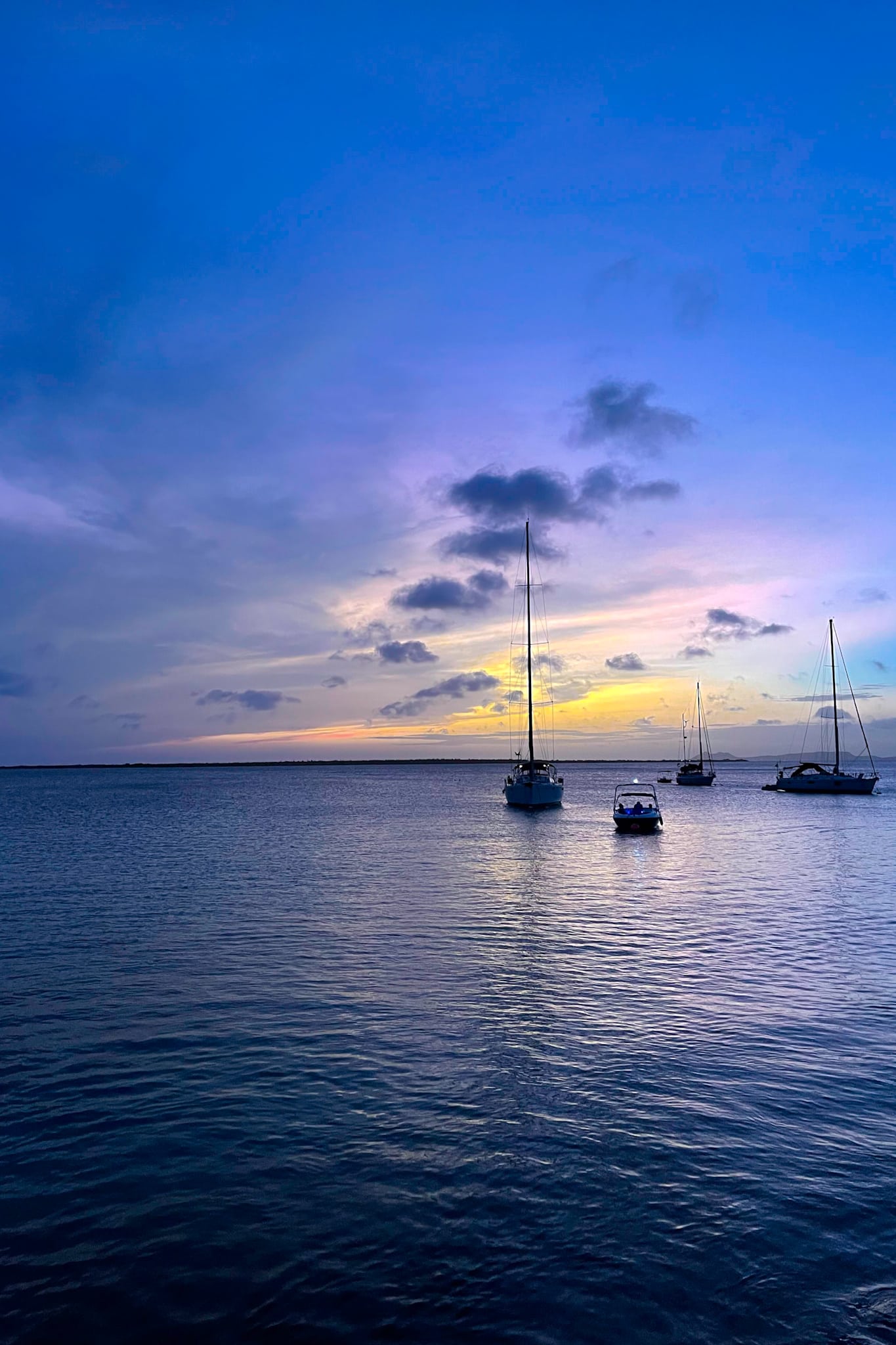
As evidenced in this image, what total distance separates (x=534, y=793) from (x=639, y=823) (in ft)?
81.6

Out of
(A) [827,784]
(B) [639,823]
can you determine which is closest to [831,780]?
(A) [827,784]

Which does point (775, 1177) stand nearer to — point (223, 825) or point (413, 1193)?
point (413, 1193)

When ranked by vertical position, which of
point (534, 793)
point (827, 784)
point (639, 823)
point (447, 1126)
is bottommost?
point (639, 823)

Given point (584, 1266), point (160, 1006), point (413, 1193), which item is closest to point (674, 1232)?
point (584, 1266)

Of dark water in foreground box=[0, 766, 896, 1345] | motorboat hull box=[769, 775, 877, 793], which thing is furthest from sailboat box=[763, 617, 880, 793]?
dark water in foreground box=[0, 766, 896, 1345]

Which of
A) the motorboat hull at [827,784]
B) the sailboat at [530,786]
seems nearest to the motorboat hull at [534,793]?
the sailboat at [530,786]

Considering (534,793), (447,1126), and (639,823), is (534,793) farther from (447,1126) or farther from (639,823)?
(447,1126)

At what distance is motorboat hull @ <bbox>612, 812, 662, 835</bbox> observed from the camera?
233 ft

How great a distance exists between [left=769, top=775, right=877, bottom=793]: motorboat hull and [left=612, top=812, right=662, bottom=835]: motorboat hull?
72794 millimetres

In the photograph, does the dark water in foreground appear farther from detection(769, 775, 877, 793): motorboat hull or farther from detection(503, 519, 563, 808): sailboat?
detection(769, 775, 877, 793): motorboat hull

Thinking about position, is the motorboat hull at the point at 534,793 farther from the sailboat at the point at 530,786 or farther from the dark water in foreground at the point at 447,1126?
the dark water in foreground at the point at 447,1126

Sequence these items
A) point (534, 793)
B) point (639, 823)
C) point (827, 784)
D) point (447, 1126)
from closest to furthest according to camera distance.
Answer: point (447, 1126) → point (639, 823) → point (534, 793) → point (827, 784)

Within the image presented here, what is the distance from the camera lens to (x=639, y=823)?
233ft

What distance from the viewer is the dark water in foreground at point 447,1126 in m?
8.84
